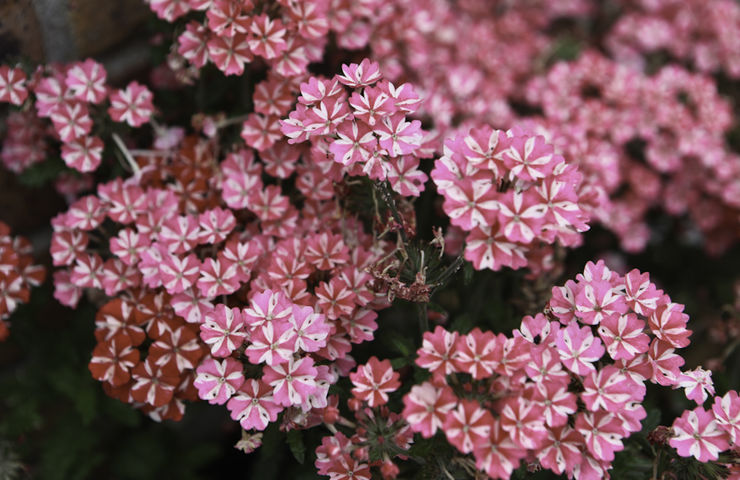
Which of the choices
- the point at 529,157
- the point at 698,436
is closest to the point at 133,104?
the point at 529,157

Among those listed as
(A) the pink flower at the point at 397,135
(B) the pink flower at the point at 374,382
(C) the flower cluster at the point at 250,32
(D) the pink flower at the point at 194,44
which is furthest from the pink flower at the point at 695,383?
(D) the pink flower at the point at 194,44

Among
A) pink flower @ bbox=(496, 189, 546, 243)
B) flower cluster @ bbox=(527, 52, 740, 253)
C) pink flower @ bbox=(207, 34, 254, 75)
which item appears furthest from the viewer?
flower cluster @ bbox=(527, 52, 740, 253)

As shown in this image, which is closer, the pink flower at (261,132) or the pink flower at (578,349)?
the pink flower at (578,349)

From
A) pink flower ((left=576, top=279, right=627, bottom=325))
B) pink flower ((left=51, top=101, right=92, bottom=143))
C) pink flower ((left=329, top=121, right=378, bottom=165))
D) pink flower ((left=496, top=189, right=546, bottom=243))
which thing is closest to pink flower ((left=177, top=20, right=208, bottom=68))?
pink flower ((left=51, top=101, right=92, bottom=143))

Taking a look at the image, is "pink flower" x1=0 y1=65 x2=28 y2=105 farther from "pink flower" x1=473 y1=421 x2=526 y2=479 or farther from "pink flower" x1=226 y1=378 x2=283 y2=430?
"pink flower" x1=473 y1=421 x2=526 y2=479

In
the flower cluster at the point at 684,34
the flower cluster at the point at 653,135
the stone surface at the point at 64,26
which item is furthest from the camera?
the flower cluster at the point at 684,34

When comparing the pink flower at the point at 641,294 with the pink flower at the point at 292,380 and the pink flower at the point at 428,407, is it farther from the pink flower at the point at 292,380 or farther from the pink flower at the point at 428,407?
the pink flower at the point at 292,380

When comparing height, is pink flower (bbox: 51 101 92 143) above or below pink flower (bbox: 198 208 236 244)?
above
